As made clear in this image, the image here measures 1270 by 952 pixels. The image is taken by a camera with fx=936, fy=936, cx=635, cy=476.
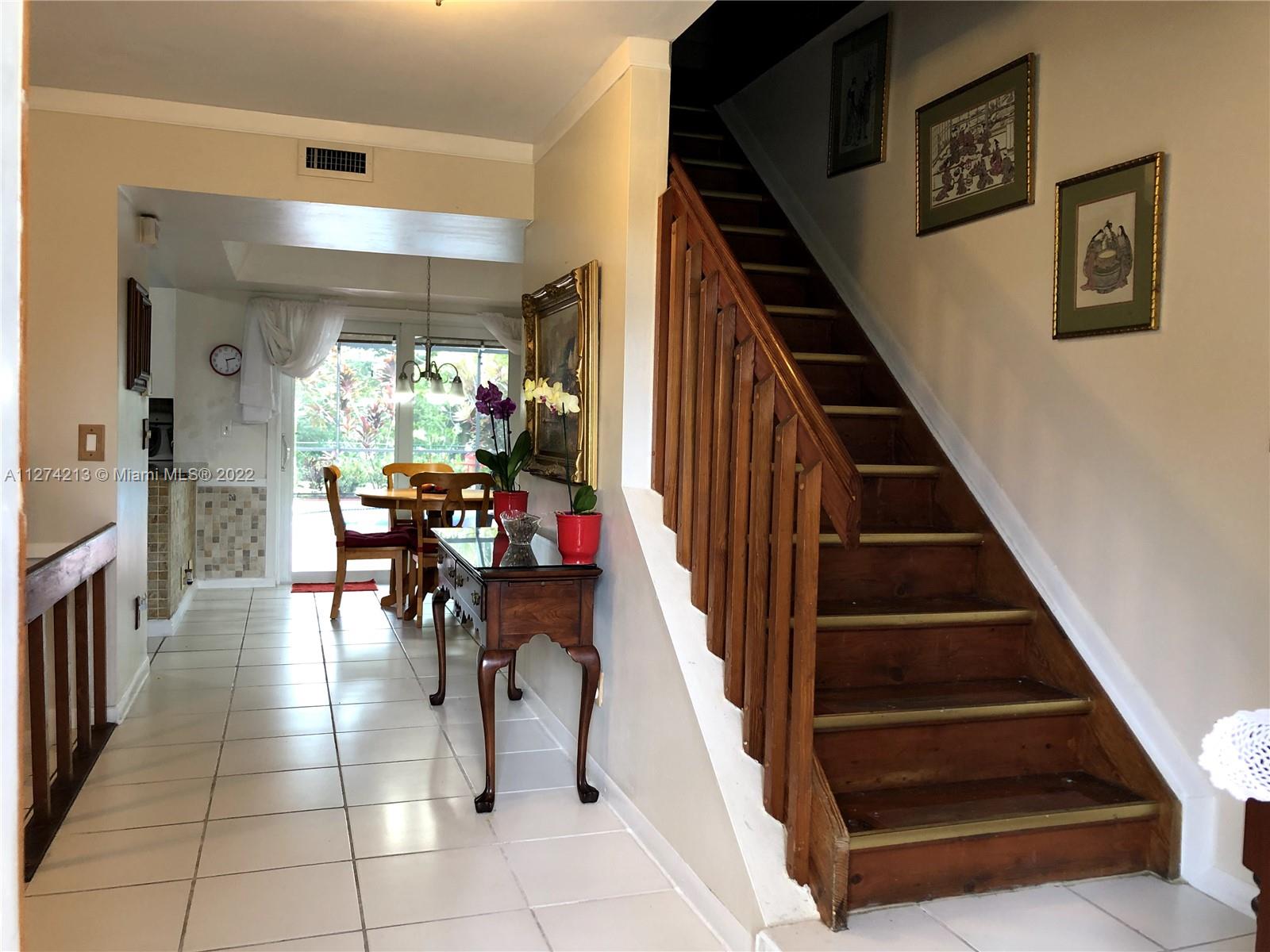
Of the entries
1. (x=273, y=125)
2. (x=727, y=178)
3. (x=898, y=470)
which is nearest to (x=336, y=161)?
(x=273, y=125)

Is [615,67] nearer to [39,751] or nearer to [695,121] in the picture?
[695,121]

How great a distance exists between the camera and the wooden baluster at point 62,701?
3.17 metres

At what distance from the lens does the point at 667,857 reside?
105 inches

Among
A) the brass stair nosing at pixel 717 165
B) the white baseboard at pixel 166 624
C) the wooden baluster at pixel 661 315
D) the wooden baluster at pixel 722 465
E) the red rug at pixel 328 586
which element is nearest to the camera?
the wooden baluster at pixel 722 465

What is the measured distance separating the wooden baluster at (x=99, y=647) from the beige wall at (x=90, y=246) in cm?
12

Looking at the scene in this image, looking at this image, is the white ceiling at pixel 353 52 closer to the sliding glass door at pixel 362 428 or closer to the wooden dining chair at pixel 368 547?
the wooden dining chair at pixel 368 547

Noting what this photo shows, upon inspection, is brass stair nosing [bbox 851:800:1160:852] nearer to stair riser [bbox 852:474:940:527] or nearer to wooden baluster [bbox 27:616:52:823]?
stair riser [bbox 852:474:940:527]

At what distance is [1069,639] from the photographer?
111 inches

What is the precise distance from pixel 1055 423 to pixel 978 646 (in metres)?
0.73

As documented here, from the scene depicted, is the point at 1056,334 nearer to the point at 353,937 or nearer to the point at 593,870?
the point at 593,870

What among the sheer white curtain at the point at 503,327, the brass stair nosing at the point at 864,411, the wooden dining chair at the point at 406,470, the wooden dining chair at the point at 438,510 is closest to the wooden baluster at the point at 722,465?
the brass stair nosing at the point at 864,411

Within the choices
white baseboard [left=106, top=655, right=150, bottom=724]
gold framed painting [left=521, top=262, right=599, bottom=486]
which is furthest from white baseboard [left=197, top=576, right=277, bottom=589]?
gold framed painting [left=521, top=262, right=599, bottom=486]

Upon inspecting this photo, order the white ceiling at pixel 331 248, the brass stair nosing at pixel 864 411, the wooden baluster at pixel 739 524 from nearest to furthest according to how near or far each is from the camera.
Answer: the wooden baluster at pixel 739 524 → the brass stair nosing at pixel 864 411 → the white ceiling at pixel 331 248

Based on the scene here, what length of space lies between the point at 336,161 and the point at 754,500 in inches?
104
